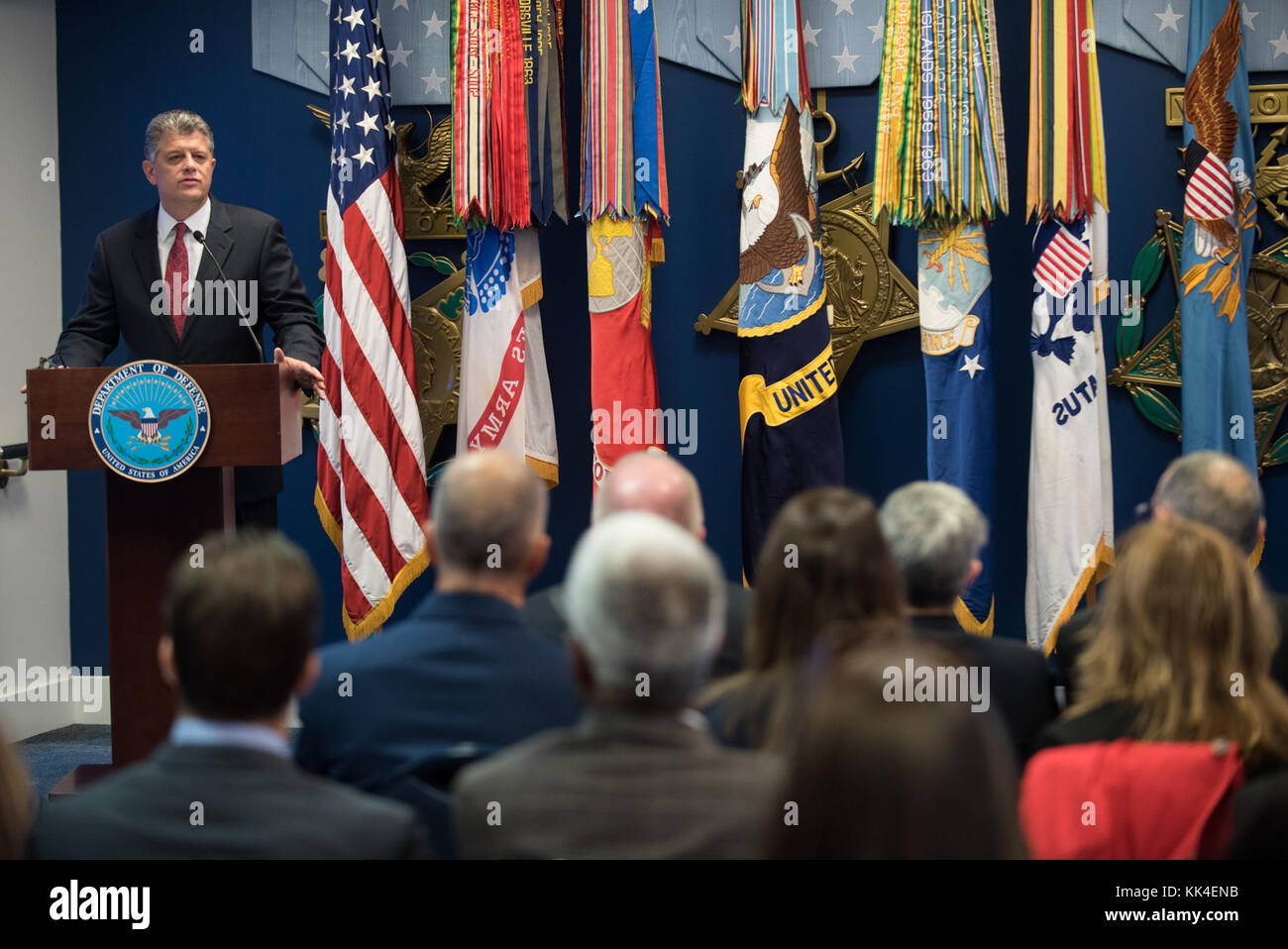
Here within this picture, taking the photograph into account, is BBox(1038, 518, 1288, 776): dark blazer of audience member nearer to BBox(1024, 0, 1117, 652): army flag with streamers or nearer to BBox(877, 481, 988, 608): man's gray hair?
BBox(877, 481, 988, 608): man's gray hair

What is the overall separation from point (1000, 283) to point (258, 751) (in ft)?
13.1

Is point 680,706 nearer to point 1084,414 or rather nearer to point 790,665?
point 790,665

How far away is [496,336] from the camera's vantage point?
4789 mm

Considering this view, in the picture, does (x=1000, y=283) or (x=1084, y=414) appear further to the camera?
(x=1000, y=283)

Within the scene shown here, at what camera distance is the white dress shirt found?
389cm

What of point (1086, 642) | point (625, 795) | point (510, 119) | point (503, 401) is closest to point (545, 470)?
point (503, 401)

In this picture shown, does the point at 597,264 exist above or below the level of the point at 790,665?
above

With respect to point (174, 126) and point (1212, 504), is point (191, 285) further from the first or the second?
point (1212, 504)

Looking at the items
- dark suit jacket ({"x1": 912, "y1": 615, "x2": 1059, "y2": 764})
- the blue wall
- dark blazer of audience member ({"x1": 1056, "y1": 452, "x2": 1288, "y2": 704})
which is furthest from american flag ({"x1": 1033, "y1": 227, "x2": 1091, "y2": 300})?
dark suit jacket ({"x1": 912, "y1": 615, "x2": 1059, "y2": 764})

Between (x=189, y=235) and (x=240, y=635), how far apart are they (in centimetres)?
261

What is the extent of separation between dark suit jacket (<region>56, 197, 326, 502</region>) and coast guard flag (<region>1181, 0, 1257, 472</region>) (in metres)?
2.93

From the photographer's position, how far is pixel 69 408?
3176 millimetres

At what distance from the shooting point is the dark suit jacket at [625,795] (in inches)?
56.7

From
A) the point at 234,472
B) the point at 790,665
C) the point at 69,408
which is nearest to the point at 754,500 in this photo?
the point at 234,472
